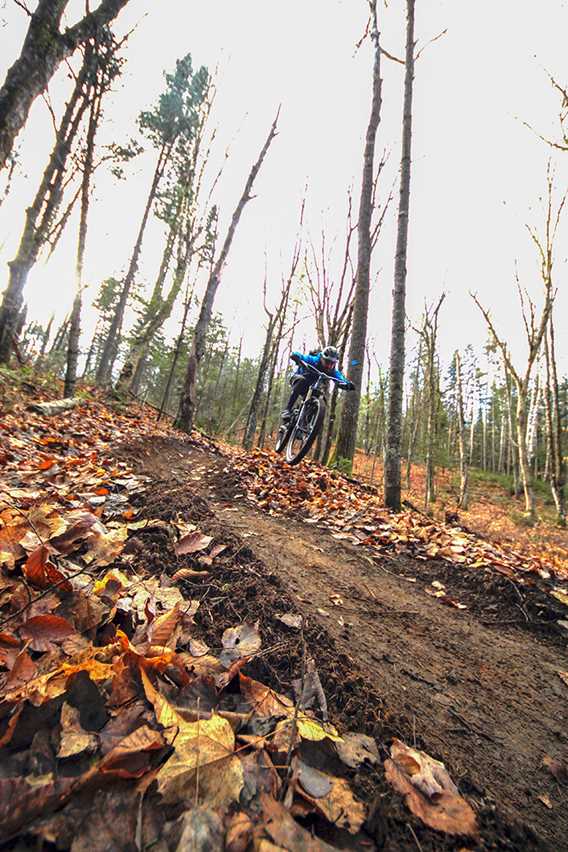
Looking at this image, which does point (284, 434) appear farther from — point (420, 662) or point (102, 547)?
point (420, 662)

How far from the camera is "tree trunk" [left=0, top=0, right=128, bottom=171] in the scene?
4555mm

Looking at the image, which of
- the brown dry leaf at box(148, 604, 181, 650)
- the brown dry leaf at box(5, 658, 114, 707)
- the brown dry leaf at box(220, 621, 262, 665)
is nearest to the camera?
the brown dry leaf at box(5, 658, 114, 707)

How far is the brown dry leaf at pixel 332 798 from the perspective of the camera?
970 mm

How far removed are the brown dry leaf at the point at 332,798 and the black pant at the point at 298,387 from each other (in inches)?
217

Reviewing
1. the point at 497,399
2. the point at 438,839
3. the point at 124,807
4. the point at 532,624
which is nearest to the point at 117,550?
the point at 124,807

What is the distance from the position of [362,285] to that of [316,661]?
25.9 ft

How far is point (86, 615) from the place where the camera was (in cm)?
151

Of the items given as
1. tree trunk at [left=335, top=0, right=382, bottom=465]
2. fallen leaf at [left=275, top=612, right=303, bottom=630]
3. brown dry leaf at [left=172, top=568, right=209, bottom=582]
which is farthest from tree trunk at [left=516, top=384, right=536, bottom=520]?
brown dry leaf at [left=172, top=568, right=209, bottom=582]

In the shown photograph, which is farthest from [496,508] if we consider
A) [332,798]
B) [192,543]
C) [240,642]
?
[332,798]

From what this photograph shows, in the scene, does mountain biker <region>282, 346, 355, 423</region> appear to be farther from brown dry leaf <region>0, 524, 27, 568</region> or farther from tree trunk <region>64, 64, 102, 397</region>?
tree trunk <region>64, 64, 102, 397</region>

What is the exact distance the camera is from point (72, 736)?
950 millimetres

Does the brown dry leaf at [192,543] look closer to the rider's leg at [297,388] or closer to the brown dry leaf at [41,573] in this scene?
the brown dry leaf at [41,573]

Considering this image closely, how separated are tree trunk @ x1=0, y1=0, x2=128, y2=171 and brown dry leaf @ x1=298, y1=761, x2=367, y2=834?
6.44 m

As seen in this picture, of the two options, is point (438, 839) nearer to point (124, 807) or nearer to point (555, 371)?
point (124, 807)
